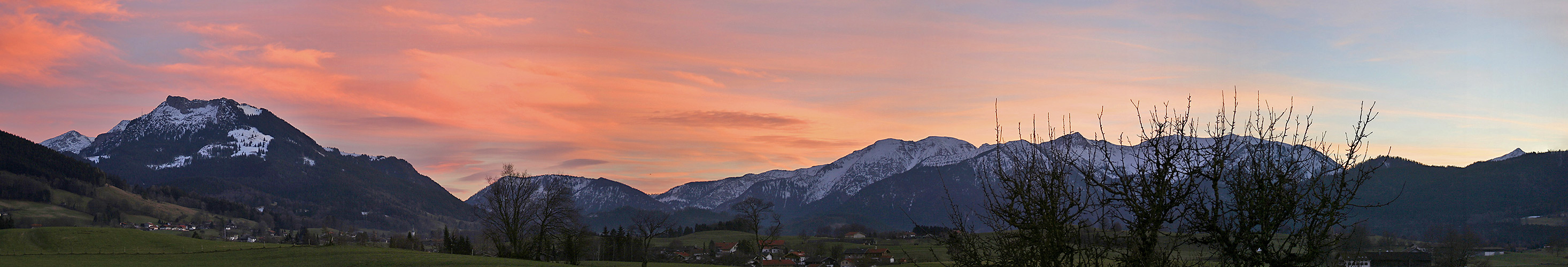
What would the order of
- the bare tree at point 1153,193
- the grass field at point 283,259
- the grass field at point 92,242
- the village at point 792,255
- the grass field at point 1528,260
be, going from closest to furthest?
1. the bare tree at point 1153,193
2. the grass field at point 283,259
3. the grass field at point 92,242
4. the village at point 792,255
5. the grass field at point 1528,260

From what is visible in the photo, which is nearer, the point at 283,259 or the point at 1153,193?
the point at 1153,193

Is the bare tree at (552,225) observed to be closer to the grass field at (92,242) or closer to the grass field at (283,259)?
the grass field at (283,259)

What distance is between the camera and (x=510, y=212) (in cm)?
6638

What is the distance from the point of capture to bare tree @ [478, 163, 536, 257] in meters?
62.9

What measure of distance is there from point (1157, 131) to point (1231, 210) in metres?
1.69

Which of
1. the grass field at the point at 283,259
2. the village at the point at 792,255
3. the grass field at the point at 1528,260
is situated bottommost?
the grass field at the point at 1528,260

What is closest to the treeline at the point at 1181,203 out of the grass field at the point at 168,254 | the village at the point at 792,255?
the grass field at the point at 168,254

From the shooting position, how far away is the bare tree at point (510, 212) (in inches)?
2478

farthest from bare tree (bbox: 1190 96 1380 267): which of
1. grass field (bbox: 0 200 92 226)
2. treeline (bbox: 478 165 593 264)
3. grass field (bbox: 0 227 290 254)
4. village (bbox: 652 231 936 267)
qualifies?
grass field (bbox: 0 200 92 226)

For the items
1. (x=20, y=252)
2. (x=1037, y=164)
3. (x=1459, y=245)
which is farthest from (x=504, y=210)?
(x=1459, y=245)

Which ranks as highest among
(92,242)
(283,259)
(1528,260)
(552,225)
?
(552,225)

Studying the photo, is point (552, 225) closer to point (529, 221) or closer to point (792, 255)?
point (529, 221)

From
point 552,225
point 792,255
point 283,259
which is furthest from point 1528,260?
point 283,259

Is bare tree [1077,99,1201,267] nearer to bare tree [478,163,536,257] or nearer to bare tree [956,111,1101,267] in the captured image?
bare tree [956,111,1101,267]
